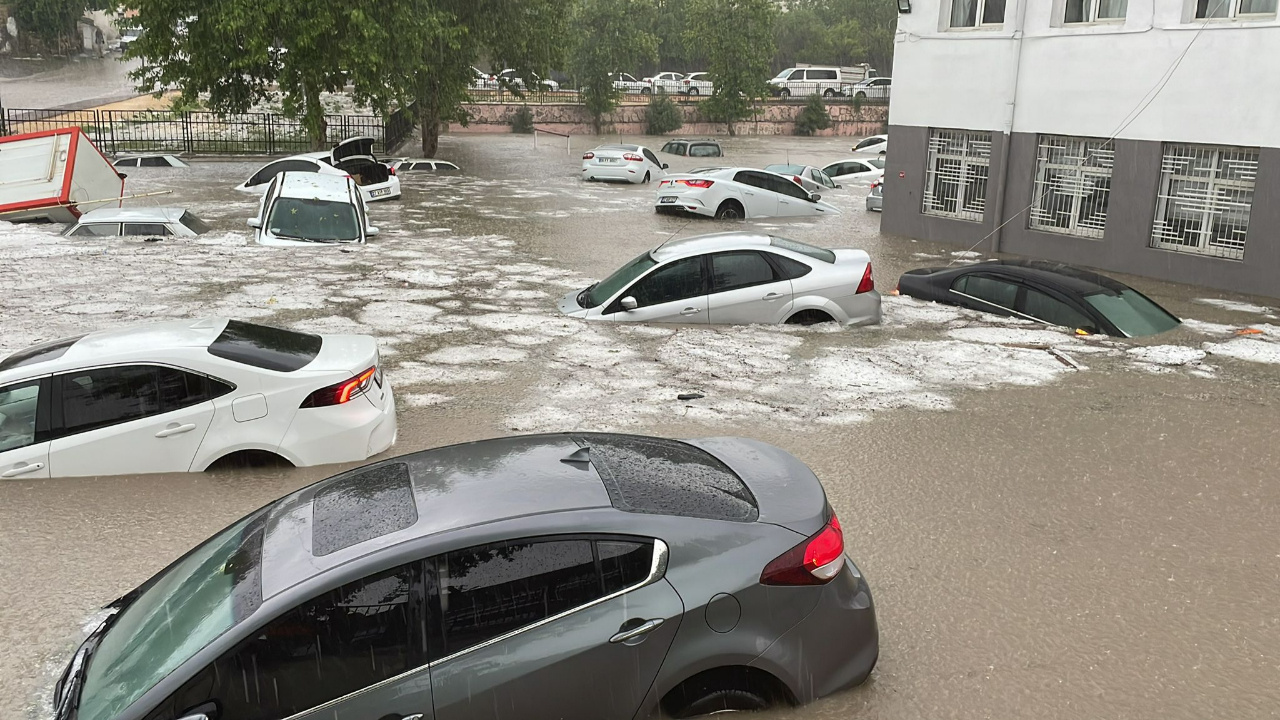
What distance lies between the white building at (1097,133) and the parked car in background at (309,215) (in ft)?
36.8

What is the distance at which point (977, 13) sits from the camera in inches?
793

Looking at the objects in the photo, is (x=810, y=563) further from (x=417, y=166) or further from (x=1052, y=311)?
(x=417, y=166)

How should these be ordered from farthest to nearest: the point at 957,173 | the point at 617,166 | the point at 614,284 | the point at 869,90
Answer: the point at 869,90 < the point at 617,166 < the point at 957,173 < the point at 614,284

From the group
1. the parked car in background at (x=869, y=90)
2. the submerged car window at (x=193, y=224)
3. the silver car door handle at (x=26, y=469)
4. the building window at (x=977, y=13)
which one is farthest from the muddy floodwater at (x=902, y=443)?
the parked car in background at (x=869, y=90)

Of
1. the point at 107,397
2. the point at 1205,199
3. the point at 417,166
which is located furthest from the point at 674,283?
the point at 417,166

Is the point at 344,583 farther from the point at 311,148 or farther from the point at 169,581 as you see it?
the point at 311,148

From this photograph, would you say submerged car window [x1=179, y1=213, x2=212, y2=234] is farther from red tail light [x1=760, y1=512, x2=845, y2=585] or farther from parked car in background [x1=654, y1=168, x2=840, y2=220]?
red tail light [x1=760, y1=512, x2=845, y2=585]

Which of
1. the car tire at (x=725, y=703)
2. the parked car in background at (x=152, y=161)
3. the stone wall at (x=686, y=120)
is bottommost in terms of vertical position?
the car tire at (x=725, y=703)

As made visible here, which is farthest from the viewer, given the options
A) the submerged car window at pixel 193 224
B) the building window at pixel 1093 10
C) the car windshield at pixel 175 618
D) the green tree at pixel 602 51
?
the green tree at pixel 602 51

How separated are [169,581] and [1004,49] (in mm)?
18618

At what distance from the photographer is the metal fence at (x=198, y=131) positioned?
1548 inches

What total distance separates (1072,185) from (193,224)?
16279mm

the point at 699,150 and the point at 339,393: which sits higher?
the point at 699,150

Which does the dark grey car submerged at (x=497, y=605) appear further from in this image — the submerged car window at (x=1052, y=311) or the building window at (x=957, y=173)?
the building window at (x=957, y=173)
